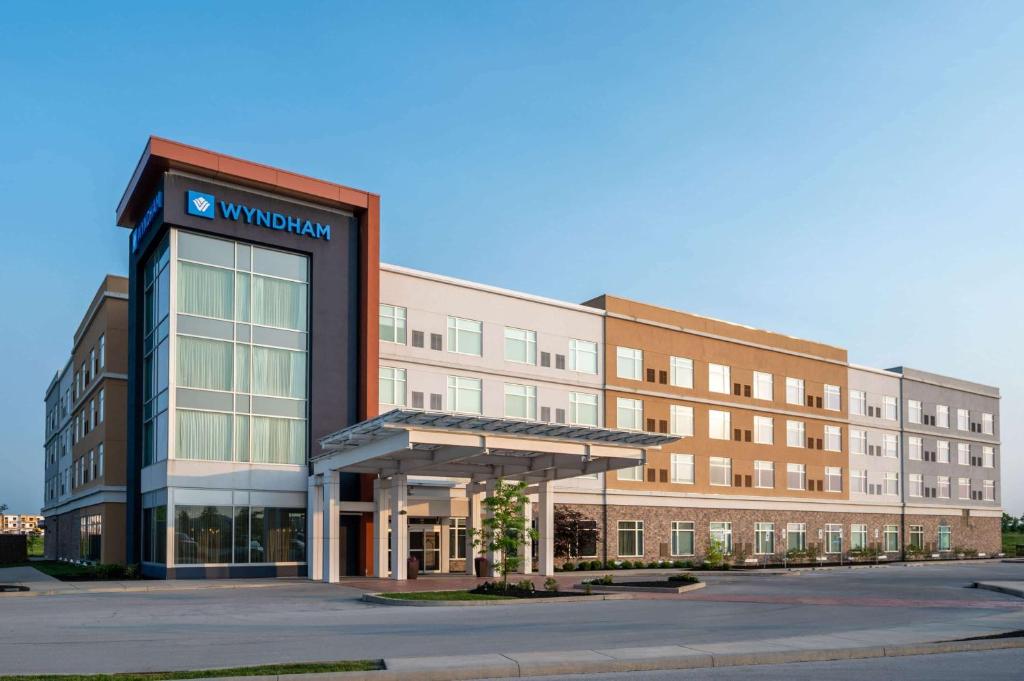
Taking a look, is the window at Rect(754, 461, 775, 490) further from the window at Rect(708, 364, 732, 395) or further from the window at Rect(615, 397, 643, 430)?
the window at Rect(615, 397, 643, 430)

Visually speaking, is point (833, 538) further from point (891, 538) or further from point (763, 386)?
point (763, 386)

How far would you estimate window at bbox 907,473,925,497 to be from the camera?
77.9m

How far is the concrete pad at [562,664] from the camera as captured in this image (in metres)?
15.6

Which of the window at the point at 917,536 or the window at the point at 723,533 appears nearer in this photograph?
the window at the point at 723,533

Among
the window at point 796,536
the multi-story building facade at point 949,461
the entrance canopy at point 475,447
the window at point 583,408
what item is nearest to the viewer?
the entrance canopy at point 475,447

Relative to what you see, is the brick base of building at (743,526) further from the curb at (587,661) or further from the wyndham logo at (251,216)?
the curb at (587,661)

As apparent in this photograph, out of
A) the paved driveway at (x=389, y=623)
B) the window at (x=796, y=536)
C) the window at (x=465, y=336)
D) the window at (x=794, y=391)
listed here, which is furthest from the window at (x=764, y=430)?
the paved driveway at (x=389, y=623)

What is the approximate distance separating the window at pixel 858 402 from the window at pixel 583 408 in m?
25.9

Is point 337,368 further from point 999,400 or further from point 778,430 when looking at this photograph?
point 999,400

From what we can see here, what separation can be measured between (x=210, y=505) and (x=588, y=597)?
17.6m

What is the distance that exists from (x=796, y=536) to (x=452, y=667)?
56118 mm

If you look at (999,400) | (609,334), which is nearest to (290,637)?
(609,334)

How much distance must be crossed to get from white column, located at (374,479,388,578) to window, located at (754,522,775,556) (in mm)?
31269

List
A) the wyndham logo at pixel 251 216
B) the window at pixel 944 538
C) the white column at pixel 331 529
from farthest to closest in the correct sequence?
the window at pixel 944 538 < the wyndham logo at pixel 251 216 < the white column at pixel 331 529
